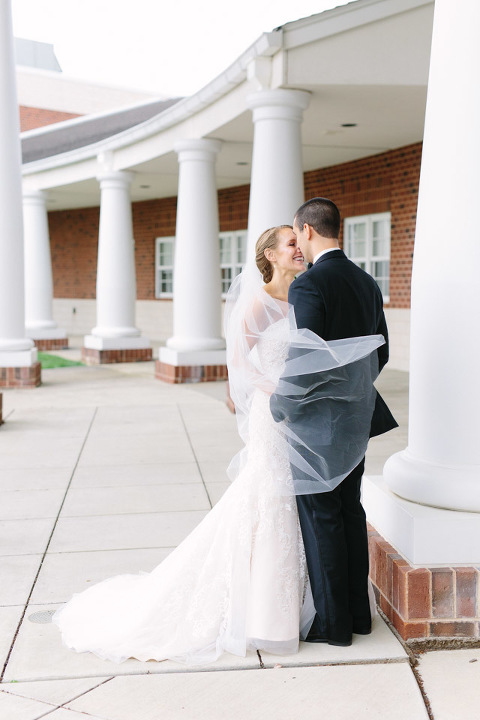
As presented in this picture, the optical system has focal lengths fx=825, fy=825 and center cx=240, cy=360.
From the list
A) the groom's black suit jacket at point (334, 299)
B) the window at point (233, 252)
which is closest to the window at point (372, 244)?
the window at point (233, 252)

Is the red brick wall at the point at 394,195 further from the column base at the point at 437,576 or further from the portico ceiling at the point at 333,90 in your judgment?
the column base at the point at 437,576

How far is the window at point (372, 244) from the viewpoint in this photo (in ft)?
48.4

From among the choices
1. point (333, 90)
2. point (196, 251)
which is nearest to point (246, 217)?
point (196, 251)

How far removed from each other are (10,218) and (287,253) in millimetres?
9157

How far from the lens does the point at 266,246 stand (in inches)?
141

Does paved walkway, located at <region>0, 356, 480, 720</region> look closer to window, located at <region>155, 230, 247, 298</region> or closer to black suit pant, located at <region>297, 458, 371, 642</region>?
black suit pant, located at <region>297, 458, 371, 642</region>

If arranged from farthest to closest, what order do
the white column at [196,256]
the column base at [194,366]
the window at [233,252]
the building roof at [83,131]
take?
the building roof at [83,131]
the window at [233,252]
the column base at [194,366]
the white column at [196,256]

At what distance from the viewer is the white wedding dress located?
3.34m

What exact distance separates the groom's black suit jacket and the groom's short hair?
0.30 feet

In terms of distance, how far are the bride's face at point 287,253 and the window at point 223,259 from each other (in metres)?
15.0

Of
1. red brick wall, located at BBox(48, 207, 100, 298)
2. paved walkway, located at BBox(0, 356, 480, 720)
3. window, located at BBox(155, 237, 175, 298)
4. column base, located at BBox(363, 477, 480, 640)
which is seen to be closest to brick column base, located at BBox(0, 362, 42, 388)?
paved walkway, located at BBox(0, 356, 480, 720)

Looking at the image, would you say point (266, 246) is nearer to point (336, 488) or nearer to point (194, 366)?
point (336, 488)

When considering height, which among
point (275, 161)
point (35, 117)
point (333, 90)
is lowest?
point (275, 161)

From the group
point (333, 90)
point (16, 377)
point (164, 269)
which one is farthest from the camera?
point (164, 269)
